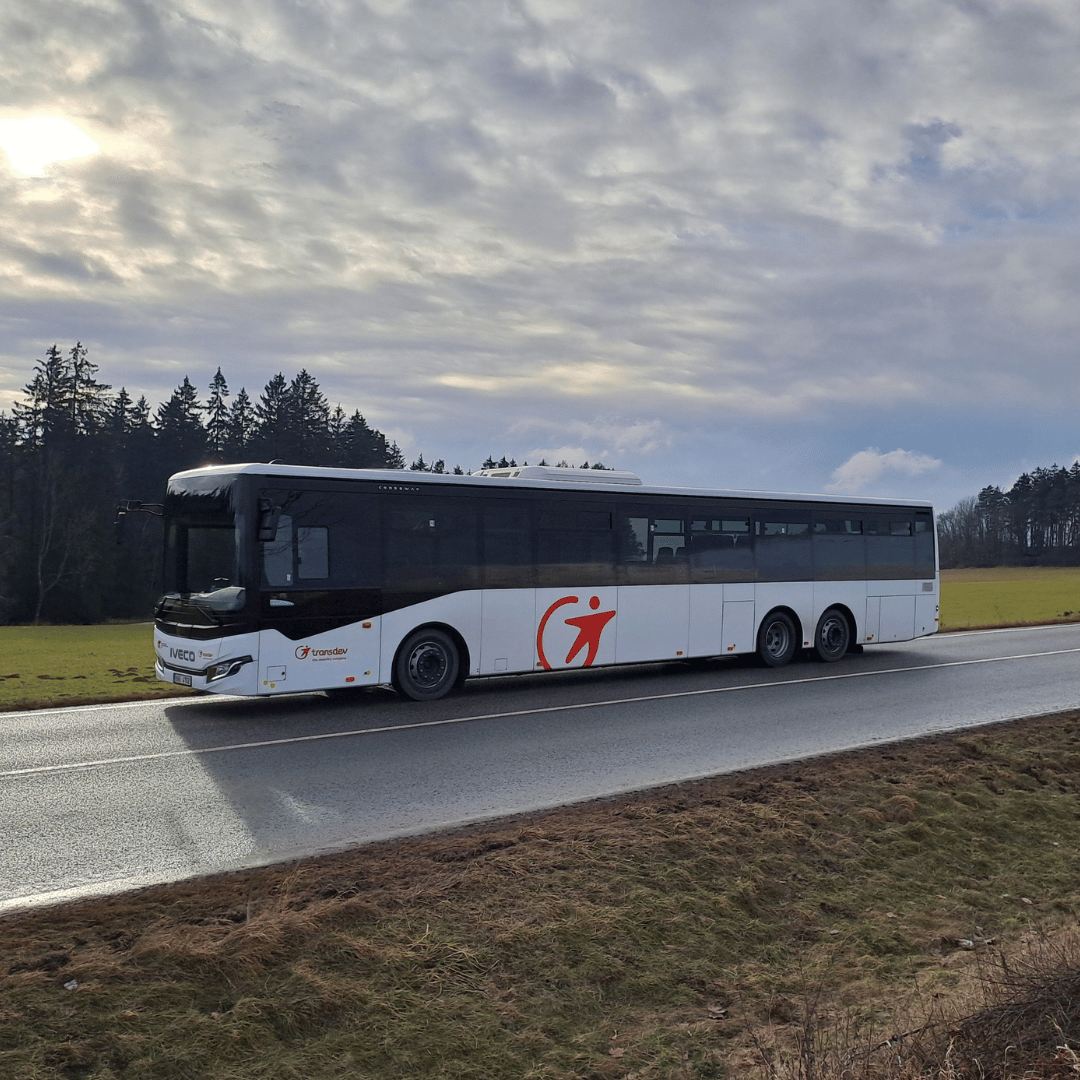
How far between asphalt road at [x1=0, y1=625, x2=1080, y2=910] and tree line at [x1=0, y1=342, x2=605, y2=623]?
143ft

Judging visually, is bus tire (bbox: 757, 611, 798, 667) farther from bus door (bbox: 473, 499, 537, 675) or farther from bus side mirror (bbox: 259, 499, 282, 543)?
bus side mirror (bbox: 259, 499, 282, 543)

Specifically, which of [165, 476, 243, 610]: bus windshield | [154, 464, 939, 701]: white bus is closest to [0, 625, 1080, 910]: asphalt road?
[154, 464, 939, 701]: white bus

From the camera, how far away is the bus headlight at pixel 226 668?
11.7 metres

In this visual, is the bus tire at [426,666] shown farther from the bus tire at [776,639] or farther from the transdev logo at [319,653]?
the bus tire at [776,639]

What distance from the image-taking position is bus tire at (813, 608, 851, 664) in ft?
60.0

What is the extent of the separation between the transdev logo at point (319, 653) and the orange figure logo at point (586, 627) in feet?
10.7

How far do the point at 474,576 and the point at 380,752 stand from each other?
13.8ft

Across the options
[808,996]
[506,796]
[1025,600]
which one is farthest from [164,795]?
[1025,600]

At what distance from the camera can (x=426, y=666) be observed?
13.4 m

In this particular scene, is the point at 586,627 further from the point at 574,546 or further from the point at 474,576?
the point at 474,576

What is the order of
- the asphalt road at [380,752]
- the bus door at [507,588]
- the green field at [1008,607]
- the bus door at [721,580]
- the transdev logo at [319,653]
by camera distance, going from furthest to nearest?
the green field at [1008,607]
the bus door at [721,580]
the bus door at [507,588]
the transdev logo at [319,653]
the asphalt road at [380,752]

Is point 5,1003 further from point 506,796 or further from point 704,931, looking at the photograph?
point 506,796

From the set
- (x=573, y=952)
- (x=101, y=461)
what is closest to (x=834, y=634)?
(x=573, y=952)

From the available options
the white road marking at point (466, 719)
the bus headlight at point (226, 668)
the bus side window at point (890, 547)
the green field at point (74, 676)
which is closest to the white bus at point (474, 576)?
the bus headlight at point (226, 668)
